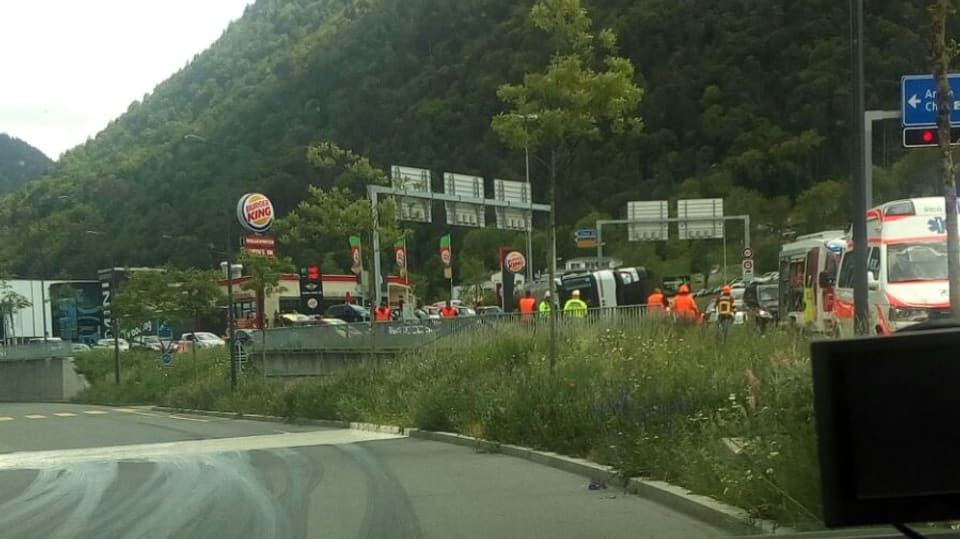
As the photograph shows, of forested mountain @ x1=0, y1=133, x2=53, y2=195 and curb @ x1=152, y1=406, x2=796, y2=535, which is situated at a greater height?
forested mountain @ x1=0, y1=133, x2=53, y2=195

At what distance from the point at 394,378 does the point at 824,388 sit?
766 inches

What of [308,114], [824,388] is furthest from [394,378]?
[308,114]

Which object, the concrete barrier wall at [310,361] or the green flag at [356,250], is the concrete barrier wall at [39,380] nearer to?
the concrete barrier wall at [310,361]

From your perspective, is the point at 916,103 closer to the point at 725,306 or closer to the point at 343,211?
the point at 725,306

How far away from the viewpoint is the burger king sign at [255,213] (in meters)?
54.2

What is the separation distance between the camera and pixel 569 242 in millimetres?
63625

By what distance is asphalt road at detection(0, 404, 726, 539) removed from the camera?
335 inches

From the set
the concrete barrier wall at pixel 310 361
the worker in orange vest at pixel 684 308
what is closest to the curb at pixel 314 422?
the concrete barrier wall at pixel 310 361

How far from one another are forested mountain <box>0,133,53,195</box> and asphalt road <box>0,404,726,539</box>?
96.2 meters

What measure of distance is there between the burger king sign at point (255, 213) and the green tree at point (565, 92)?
39667 mm

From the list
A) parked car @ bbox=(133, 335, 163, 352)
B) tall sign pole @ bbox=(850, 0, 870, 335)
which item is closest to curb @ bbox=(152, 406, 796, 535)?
tall sign pole @ bbox=(850, 0, 870, 335)

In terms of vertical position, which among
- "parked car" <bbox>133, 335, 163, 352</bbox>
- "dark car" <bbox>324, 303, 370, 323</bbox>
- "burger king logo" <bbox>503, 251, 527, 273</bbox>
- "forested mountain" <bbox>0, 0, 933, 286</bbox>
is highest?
"forested mountain" <bbox>0, 0, 933, 286</bbox>

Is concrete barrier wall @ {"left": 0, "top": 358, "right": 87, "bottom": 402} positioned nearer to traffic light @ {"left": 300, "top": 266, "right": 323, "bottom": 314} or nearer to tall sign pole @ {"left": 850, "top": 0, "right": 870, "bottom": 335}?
traffic light @ {"left": 300, "top": 266, "right": 323, "bottom": 314}

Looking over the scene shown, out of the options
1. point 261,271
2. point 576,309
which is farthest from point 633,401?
point 261,271
